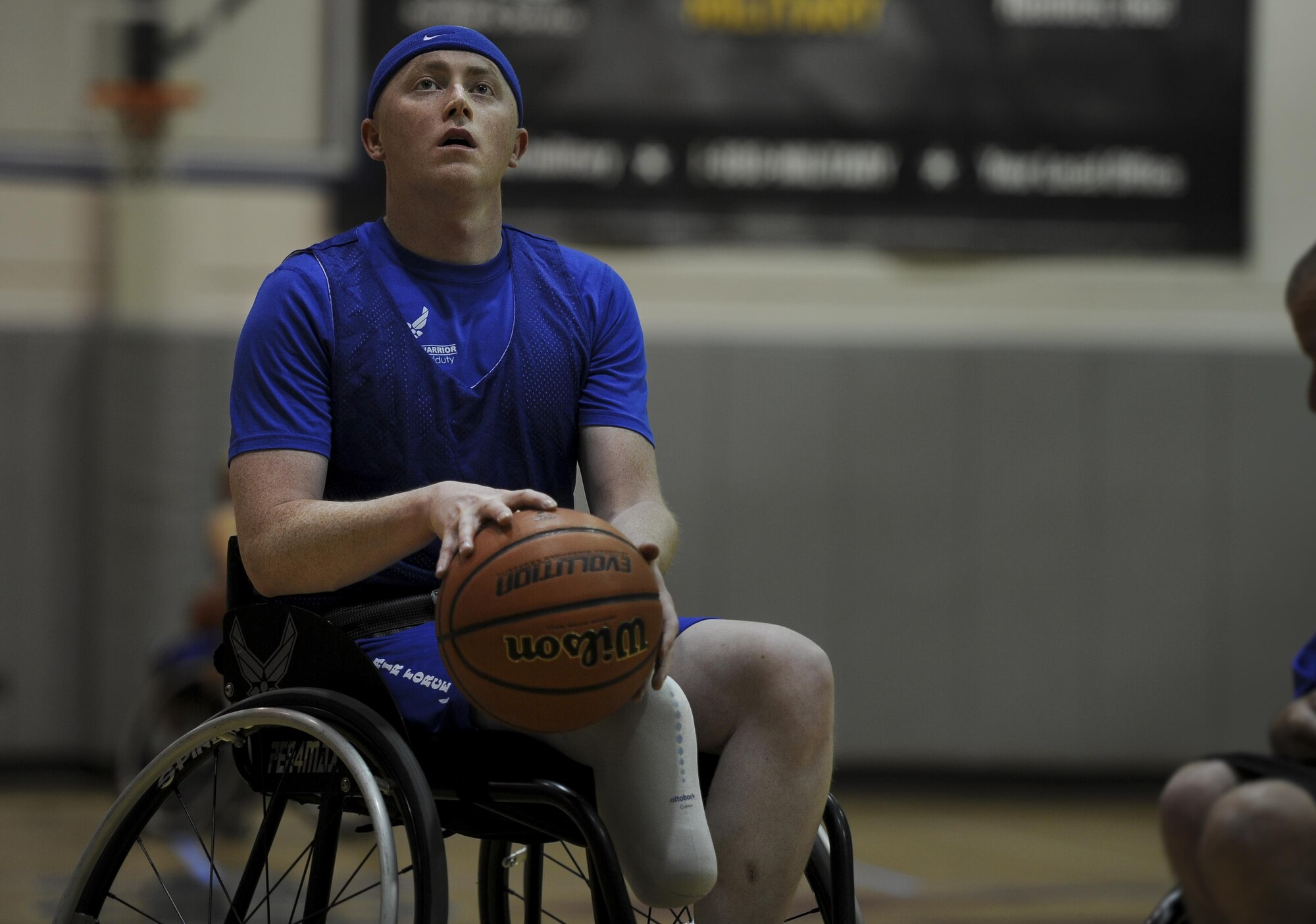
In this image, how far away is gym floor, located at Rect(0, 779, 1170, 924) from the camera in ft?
12.6

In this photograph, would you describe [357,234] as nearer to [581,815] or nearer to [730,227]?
[581,815]

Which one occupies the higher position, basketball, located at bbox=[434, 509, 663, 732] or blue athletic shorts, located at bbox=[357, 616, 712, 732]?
basketball, located at bbox=[434, 509, 663, 732]

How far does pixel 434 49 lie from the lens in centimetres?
184

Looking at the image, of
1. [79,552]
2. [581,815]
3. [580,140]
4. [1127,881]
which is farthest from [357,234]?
[79,552]

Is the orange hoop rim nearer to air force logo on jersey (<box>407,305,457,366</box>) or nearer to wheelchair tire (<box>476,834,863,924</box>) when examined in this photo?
wheelchair tire (<box>476,834,863,924</box>)

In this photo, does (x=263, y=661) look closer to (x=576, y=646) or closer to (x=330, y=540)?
(x=330, y=540)

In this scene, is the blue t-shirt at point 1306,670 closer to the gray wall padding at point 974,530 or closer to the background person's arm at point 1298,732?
the background person's arm at point 1298,732

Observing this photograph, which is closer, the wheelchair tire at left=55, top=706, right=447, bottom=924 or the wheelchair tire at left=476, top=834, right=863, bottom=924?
the wheelchair tire at left=55, top=706, right=447, bottom=924

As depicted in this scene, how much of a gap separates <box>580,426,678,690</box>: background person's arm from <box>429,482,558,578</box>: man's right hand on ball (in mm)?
235

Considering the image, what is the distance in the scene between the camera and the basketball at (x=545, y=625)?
148 cm

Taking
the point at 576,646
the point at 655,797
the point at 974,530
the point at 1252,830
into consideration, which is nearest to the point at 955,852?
the point at 974,530

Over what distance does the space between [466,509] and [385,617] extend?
285 mm

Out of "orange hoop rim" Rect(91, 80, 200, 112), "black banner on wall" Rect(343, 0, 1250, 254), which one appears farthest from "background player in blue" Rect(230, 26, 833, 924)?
"orange hoop rim" Rect(91, 80, 200, 112)

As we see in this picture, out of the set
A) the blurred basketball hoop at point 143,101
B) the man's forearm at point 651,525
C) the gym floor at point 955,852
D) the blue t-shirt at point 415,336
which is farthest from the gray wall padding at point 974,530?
the man's forearm at point 651,525
